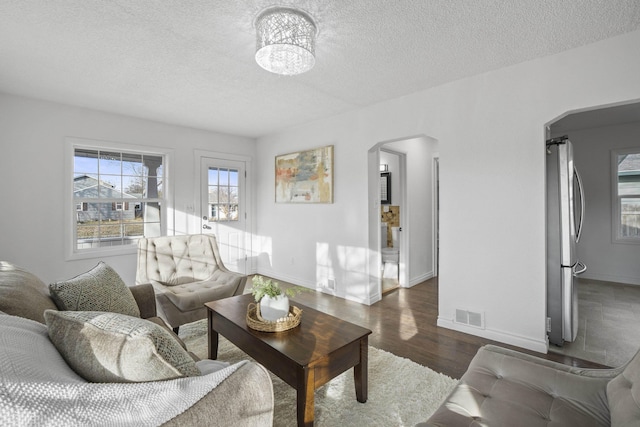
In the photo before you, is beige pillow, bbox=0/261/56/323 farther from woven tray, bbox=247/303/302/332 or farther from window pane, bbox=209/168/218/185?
window pane, bbox=209/168/218/185

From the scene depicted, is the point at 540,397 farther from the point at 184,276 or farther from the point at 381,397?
the point at 184,276

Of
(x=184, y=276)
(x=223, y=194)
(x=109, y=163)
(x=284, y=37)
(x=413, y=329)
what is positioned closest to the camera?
(x=284, y=37)

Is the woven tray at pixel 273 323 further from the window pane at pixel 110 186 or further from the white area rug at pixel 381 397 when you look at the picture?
the window pane at pixel 110 186

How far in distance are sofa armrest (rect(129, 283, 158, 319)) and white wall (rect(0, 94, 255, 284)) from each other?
2164 millimetres

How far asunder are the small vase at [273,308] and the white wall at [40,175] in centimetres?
323

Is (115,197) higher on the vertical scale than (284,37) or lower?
Result: lower

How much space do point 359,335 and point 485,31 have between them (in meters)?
2.30

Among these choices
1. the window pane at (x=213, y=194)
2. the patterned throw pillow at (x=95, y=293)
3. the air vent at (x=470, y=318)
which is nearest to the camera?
the patterned throw pillow at (x=95, y=293)

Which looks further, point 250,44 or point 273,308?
point 250,44

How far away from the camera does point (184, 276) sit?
10.8 feet

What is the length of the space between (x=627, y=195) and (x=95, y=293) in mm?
6946

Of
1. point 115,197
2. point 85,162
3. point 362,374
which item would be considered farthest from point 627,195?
point 85,162

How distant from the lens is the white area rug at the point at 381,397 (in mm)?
1754

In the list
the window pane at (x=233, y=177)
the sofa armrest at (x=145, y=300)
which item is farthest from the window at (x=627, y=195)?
the sofa armrest at (x=145, y=300)
